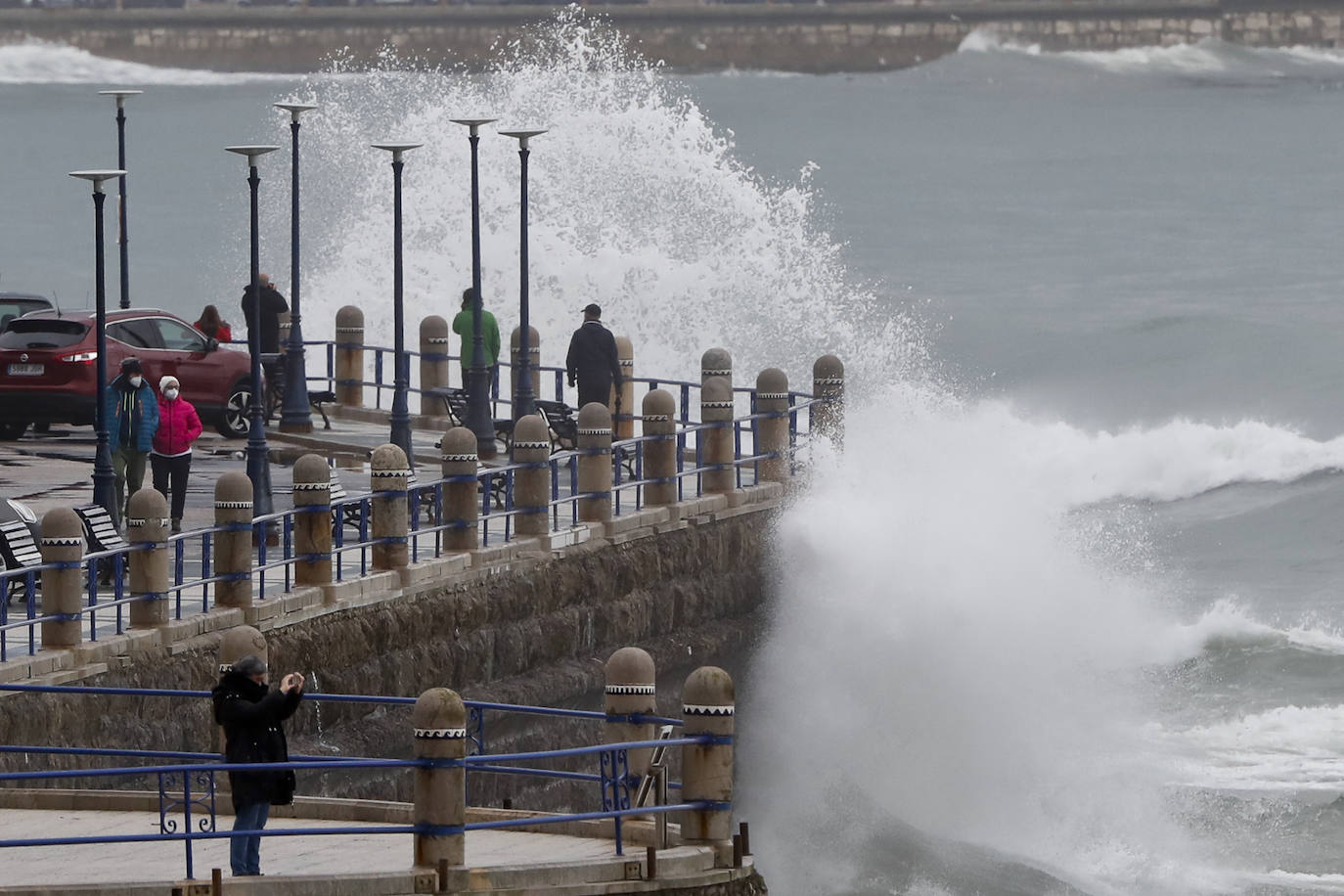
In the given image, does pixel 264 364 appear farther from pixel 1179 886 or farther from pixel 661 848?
pixel 661 848

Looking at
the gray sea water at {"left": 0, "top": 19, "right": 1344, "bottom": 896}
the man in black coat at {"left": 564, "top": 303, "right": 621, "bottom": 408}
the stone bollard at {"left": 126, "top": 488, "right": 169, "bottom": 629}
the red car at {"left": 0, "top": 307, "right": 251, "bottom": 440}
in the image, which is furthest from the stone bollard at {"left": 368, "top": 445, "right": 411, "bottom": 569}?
the red car at {"left": 0, "top": 307, "right": 251, "bottom": 440}

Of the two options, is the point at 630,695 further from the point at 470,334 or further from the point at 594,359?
the point at 470,334

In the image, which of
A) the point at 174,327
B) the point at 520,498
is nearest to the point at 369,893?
the point at 520,498

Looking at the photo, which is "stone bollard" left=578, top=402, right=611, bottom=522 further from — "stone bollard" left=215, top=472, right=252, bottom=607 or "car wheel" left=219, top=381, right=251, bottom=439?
"car wheel" left=219, top=381, right=251, bottom=439

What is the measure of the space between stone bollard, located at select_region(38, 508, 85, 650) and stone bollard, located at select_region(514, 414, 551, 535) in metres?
5.44

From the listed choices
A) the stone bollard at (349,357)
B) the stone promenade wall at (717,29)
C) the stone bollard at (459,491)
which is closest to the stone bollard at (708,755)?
the stone bollard at (459,491)

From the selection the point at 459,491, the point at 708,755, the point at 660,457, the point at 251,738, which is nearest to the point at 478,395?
the point at 660,457

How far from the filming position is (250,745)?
13.9 metres

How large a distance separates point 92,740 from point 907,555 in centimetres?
1033

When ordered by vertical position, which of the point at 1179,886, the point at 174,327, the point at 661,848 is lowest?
the point at 1179,886

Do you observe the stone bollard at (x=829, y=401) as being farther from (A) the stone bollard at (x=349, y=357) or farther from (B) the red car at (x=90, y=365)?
(A) the stone bollard at (x=349, y=357)

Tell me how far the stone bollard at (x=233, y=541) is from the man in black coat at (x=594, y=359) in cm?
825

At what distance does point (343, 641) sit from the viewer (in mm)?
20109

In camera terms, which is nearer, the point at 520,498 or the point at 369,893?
the point at 369,893
